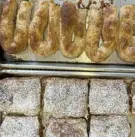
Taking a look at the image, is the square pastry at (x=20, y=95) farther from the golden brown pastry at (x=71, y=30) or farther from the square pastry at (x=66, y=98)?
the golden brown pastry at (x=71, y=30)

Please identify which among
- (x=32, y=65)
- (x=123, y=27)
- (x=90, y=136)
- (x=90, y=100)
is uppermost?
(x=123, y=27)

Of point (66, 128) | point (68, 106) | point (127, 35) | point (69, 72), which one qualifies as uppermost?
point (127, 35)

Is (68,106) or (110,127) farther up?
(68,106)

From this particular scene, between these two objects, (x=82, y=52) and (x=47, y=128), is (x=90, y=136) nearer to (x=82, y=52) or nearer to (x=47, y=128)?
(x=47, y=128)

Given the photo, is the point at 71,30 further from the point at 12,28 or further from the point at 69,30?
the point at 12,28

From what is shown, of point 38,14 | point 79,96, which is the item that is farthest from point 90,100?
point 38,14

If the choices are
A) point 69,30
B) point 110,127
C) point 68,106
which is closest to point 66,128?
point 68,106
